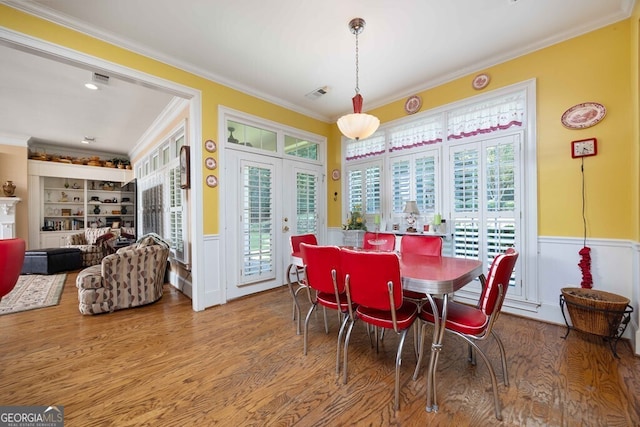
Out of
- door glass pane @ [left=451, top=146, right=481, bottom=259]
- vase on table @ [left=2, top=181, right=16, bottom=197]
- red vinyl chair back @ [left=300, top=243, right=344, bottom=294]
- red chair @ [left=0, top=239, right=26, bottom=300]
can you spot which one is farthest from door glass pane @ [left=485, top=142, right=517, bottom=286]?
vase on table @ [left=2, top=181, right=16, bottom=197]

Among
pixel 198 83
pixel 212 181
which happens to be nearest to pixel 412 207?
pixel 212 181

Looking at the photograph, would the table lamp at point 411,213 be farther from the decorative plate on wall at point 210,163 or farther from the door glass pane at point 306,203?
the decorative plate on wall at point 210,163

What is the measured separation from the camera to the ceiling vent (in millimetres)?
3725

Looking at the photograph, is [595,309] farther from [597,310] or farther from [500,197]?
[500,197]

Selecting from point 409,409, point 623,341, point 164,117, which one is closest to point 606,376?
point 623,341

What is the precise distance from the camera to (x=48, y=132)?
17.8 feet

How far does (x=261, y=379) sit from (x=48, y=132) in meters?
6.93

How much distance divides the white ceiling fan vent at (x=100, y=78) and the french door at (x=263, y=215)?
5.32 ft

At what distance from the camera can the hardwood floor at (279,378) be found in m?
1.50

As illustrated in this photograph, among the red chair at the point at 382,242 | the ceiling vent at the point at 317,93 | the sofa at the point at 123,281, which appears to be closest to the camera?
the red chair at the point at 382,242

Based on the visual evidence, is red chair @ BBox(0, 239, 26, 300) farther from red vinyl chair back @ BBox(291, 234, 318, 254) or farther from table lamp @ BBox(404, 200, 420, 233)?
table lamp @ BBox(404, 200, 420, 233)

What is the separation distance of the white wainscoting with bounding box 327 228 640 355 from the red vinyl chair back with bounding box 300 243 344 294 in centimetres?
232

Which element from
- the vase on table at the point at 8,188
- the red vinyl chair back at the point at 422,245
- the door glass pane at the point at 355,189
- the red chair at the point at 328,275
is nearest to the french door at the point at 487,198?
the red vinyl chair back at the point at 422,245

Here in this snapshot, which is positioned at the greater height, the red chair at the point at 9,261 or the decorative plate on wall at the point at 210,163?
the decorative plate on wall at the point at 210,163
